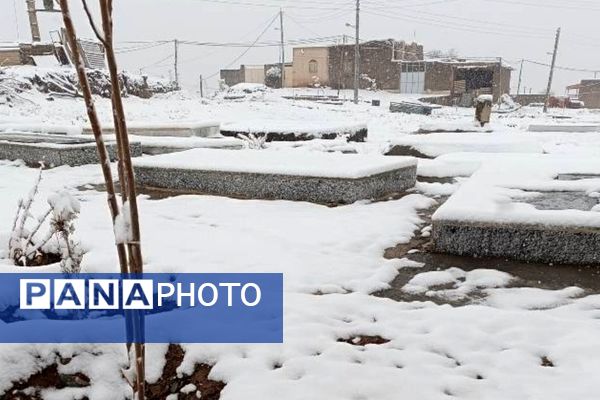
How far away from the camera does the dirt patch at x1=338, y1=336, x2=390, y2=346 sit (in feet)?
8.20

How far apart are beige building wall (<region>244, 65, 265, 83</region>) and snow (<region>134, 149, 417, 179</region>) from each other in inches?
1762

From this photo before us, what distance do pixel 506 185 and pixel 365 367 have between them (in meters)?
3.12

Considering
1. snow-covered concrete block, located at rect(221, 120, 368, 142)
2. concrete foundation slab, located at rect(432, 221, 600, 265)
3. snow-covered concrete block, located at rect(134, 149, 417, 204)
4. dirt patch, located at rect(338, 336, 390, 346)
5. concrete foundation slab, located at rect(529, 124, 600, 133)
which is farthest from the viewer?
concrete foundation slab, located at rect(529, 124, 600, 133)

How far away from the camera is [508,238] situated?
11.9ft

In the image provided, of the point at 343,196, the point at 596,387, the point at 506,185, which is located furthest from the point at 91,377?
the point at 506,185

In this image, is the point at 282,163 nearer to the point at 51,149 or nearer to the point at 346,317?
the point at 346,317

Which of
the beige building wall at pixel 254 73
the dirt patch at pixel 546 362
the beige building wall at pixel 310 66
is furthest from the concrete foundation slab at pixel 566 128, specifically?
the beige building wall at pixel 254 73

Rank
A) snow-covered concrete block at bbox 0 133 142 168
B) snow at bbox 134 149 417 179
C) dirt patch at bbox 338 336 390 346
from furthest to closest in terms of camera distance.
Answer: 1. snow-covered concrete block at bbox 0 133 142 168
2. snow at bbox 134 149 417 179
3. dirt patch at bbox 338 336 390 346

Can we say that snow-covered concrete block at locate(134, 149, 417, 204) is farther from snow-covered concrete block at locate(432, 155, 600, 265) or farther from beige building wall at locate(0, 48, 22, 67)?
beige building wall at locate(0, 48, 22, 67)

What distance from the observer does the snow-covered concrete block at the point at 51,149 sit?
25.1ft

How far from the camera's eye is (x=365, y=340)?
2529mm

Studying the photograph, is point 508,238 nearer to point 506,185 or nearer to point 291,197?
point 506,185

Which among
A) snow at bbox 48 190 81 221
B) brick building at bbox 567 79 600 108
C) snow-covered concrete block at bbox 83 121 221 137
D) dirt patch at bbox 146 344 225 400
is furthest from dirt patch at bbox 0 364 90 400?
brick building at bbox 567 79 600 108

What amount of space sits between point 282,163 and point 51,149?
13.6 feet
